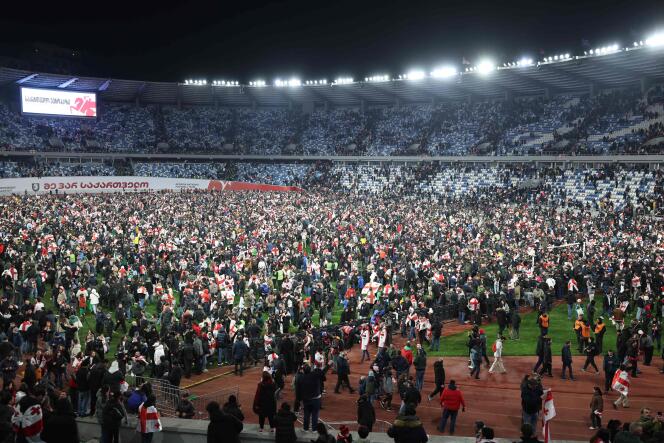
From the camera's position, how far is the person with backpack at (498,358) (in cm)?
1469

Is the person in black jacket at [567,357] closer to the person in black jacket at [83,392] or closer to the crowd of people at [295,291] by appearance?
the crowd of people at [295,291]

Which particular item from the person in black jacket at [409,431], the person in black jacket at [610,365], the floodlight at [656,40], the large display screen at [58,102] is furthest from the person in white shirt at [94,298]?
the large display screen at [58,102]

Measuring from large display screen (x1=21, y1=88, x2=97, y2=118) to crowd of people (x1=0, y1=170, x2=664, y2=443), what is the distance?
24.5 meters

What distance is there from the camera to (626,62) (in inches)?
1812

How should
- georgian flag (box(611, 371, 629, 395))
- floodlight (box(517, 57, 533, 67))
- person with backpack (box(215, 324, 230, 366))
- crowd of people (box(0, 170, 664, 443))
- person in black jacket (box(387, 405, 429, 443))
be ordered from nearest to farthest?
person in black jacket (box(387, 405, 429, 443)), crowd of people (box(0, 170, 664, 443)), georgian flag (box(611, 371, 629, 395)), person with backpack (box(215, 324, 230, 366)), floodlight (box(517, 57, 533, 67))

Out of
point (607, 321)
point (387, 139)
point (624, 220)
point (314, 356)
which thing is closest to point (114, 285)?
point (314, 356)

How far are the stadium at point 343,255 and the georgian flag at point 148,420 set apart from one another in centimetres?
3

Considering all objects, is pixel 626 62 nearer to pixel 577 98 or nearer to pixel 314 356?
pixel 577 98

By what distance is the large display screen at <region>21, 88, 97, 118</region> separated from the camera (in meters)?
56.6

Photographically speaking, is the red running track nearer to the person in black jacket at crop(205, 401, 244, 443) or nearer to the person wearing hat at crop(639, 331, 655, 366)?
the person wearing hat at crop(639, 331, 655, 366)

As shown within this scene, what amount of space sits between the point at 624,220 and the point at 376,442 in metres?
29.5

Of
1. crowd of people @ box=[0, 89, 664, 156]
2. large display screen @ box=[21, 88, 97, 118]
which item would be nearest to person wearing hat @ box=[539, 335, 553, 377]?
crowd of people @ box=[0, 89, 664, 156]

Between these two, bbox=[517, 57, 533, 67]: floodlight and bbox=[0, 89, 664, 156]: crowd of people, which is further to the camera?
bbox=[517, 57, 533, 67]: floodlight

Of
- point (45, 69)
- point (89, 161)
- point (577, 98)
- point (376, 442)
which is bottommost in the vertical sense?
point (376, 442)
